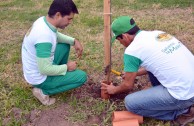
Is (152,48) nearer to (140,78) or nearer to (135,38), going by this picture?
(135,38)

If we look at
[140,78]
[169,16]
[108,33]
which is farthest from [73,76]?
[169,16]

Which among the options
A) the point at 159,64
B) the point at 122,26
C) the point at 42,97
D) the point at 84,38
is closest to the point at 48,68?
the point at 42,97

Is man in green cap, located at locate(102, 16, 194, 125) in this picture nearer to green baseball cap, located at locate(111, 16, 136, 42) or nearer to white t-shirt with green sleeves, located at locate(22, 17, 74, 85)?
green baseball cap, located at locate(111, 16, 136, 42)

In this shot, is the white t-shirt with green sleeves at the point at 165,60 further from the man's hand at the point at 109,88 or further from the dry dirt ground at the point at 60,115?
the dry dirt ground at the point at 60,115

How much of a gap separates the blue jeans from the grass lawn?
0.11 meters

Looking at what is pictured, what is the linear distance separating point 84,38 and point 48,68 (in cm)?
219

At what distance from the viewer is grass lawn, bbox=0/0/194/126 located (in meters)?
3.59

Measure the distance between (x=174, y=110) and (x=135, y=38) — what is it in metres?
0.83

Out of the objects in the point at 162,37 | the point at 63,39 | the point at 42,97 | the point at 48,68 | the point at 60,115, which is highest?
the point at 162,37

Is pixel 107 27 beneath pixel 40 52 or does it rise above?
above

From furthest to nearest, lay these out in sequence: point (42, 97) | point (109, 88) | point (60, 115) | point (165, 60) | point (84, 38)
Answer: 1. point (84, 38)
2. point (42, 97)
3. point (60, 115)
4. point (109, 88)
5. point (165, 60)

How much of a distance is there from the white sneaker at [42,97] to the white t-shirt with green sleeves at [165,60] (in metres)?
1.11

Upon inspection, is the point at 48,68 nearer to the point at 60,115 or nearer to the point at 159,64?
the point at 60,115

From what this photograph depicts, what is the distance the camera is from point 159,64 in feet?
9.71
